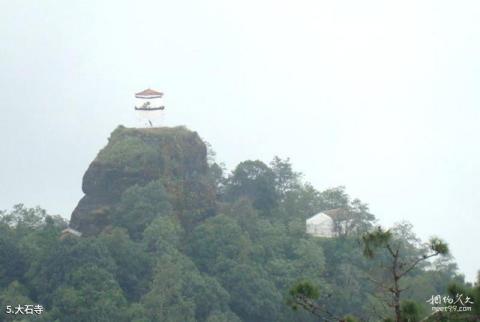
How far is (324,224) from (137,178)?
676 centimetres

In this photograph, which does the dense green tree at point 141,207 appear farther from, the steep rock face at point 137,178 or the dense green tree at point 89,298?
the dense green tree at point 89,298

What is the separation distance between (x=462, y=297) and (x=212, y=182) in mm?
33983

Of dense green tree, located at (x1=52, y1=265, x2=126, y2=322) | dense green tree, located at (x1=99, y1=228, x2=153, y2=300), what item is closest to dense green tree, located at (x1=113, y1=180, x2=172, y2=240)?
dense green tree, located at (x1=99, y1=228, x2=153, y2=300)

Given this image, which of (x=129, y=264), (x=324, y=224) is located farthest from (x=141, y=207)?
(x=324, y=224)

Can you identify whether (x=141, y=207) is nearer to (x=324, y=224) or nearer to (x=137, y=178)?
(x=137, y=178)

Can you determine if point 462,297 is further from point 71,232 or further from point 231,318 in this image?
point 71,232

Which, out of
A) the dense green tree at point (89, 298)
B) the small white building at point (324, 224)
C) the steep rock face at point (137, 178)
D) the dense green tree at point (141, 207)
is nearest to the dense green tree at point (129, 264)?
the dense green tree at point (89, 298)

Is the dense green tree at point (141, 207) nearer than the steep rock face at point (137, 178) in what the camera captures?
Yes

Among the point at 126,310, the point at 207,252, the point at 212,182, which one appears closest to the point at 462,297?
the point at 126,310

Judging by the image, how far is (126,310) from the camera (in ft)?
144

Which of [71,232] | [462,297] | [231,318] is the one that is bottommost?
[462,297]

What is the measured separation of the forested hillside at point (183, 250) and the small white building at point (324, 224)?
1.08 ft

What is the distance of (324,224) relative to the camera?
51875mm

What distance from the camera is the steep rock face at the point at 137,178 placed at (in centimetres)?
4969
